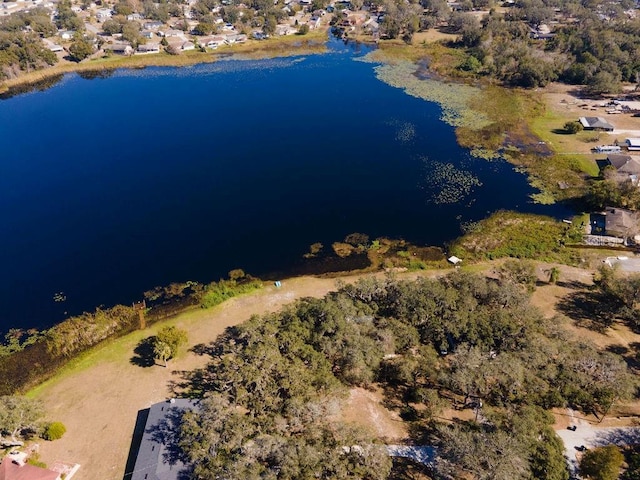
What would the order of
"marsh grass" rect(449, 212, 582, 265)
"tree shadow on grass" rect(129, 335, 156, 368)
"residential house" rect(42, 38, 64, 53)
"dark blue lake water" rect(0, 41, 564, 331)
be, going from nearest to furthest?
1. "tree shadow on grass" rect(129, 335, 156, 368)
2. "dark blue lake water" rect(0, 41, 564, 331)
3. "marsh grass" rect(449, 212, 582, 265)
4. "residential house" rect(42, 38, 64, 53)

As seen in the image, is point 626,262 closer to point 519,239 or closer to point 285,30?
point 519,239

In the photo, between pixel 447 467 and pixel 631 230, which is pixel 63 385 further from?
pixel 631 230

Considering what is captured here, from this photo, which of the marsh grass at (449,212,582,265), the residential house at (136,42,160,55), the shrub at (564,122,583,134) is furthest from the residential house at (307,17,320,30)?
the marsh grass at (449,212,582,265)

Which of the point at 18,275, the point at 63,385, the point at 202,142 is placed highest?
the point at 202,142

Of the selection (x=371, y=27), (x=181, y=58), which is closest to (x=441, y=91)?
(x=371, y=27)

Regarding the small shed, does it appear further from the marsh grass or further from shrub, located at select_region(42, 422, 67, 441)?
shrub, located at select_region(42, 422, 67, 441)

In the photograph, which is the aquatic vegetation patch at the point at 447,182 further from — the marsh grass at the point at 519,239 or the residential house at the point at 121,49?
the residential house at the point at 121,49

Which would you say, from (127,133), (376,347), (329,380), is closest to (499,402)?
(376,347)
